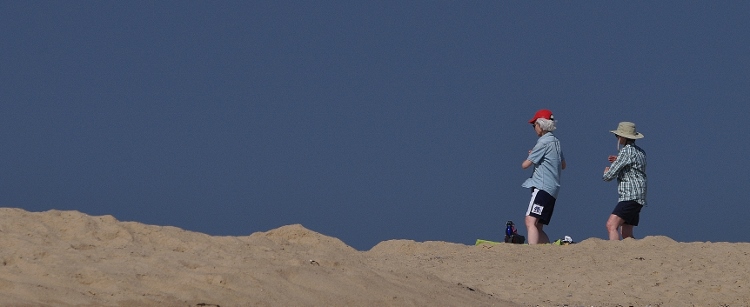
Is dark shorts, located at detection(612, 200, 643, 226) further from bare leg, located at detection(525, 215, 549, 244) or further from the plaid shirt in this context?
bare leg, located at detection(525, 215, 549, 244)

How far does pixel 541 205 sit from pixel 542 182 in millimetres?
297

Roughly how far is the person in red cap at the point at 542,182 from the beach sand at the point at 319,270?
1.66ft

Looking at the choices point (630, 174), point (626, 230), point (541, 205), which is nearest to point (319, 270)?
point (541, 205)

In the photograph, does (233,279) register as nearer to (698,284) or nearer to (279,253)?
(279,253)

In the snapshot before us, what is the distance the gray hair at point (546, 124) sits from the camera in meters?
14.0

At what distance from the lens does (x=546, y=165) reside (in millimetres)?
13766

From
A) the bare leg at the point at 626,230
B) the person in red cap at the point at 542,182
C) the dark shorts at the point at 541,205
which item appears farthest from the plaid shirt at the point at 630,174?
the dark shorts at the point at 541,205

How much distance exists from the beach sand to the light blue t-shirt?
2.74ft

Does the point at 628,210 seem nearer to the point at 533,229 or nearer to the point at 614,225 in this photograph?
the point at 614,225

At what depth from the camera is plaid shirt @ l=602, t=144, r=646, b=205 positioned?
13.8 m

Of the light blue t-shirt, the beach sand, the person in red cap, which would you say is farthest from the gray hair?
the beach sand

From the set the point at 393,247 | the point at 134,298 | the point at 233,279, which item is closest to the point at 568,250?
the point at 393,247

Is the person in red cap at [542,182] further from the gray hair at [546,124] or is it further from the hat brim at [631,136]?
the hat brim at [631,136]

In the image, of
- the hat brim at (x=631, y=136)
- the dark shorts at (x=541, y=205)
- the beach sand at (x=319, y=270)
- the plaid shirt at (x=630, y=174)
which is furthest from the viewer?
the hat brim at (x=631, y=136)
